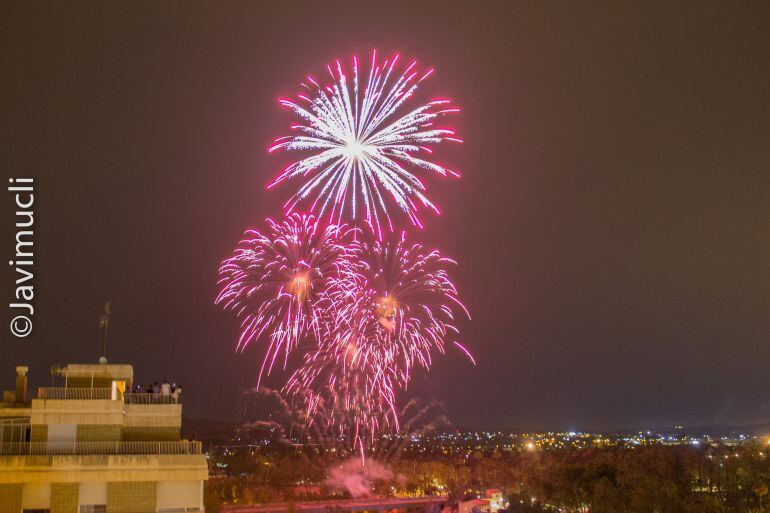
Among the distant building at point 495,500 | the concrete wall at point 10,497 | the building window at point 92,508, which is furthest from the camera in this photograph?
the distant building at point 495,500

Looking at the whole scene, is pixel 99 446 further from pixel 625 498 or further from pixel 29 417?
pixel 625 498

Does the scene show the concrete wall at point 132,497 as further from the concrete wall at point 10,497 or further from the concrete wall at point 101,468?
the concrete wall at point 10,497

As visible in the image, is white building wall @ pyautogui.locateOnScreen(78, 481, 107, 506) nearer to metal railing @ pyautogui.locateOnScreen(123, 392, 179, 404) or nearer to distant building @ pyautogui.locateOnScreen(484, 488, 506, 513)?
metal railing @ pyautogui.locateOnScreen(123, 392, 179, 404)

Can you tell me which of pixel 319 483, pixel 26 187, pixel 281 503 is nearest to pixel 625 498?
pixel 281 503

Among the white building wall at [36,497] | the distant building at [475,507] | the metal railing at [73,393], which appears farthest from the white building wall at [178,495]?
the distant building at [475,507]

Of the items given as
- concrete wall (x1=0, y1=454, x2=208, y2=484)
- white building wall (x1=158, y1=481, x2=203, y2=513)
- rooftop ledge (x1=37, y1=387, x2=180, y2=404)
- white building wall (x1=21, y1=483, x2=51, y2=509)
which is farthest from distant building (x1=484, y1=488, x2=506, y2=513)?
white building wall (x1=21, y1=483, x2=51, y2=509)

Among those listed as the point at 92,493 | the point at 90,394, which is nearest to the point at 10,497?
the point at 92,493
